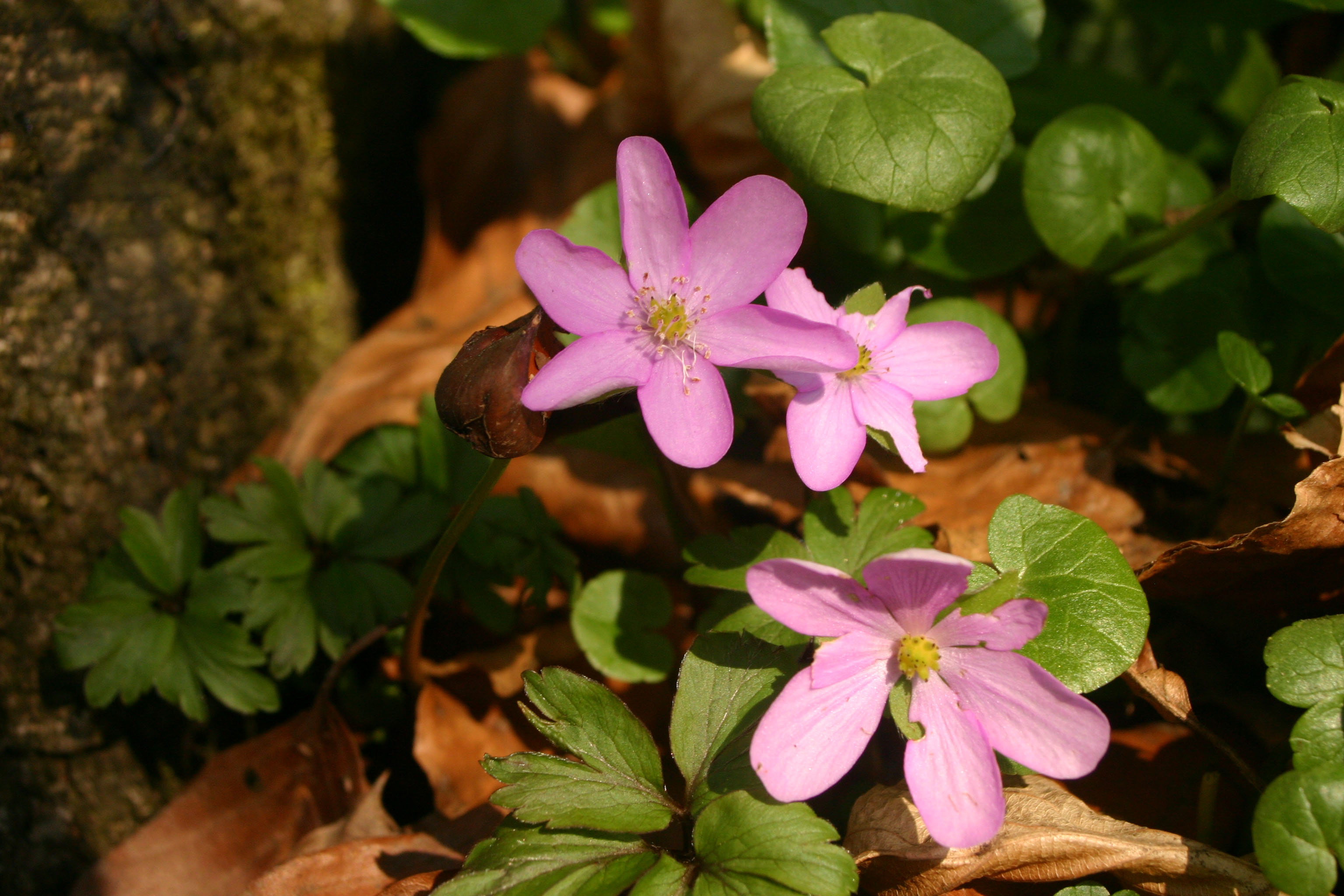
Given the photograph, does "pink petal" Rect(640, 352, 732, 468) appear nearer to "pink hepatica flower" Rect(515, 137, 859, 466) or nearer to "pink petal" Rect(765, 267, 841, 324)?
"pink hepatica flower" Rect(515, 137, 859, 466)

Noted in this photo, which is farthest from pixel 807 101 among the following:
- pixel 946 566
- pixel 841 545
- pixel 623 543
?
pixel 623 543

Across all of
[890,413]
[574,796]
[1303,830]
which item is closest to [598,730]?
[574,796]

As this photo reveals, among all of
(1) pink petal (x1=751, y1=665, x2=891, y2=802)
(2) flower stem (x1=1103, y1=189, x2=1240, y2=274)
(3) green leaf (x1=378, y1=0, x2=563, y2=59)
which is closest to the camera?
(1) pink petal (x1=751, y1=665, x2=891, y2=802)

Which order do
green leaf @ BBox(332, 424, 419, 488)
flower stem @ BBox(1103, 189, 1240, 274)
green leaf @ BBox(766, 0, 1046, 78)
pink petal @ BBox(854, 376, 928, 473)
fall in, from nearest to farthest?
pink petal @ BBox(854, 376, 928, 473)
flower stem @ BBox(1103, 189, 1240, 274)
green leaf @ BBox(766, 0, 1046, 78)
green leaf @ BBox(332, 424, 419, 488)

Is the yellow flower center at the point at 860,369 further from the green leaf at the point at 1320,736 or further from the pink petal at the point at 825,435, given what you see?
the green leaf at the point at 1320,736

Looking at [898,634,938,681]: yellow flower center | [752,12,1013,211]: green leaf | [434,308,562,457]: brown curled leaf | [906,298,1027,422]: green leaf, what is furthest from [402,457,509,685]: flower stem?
[906,298,1027,422]: green leaf

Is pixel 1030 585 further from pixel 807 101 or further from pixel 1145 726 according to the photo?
pixel 807 101

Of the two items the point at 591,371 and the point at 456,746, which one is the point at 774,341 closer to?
the point at 591,371
